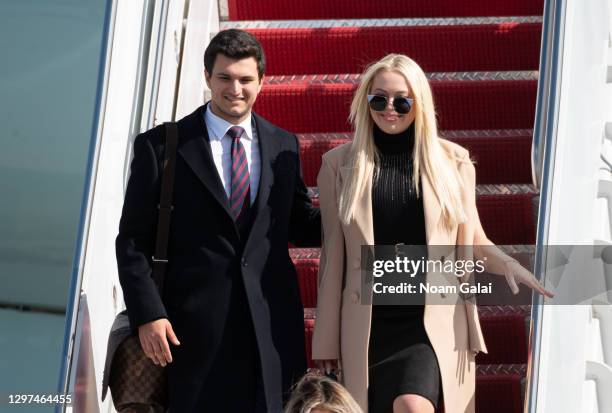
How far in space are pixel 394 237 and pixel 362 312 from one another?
24cm

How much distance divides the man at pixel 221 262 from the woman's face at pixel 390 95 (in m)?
0.34

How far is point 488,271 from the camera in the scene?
4.23 meters

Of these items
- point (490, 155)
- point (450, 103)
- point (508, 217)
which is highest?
point (450, 103)

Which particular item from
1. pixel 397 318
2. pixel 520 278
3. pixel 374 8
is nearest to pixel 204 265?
pixel 397 318

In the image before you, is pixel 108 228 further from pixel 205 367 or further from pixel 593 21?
pixel 593 21

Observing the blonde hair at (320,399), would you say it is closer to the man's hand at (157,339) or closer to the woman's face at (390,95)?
the man's hand at (157,339)

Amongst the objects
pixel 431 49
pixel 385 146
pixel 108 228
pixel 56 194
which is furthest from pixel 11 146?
pixel 385 146

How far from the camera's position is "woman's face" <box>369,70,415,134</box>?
4137 mm

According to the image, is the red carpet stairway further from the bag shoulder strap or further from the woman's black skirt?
the bag shoulder strap

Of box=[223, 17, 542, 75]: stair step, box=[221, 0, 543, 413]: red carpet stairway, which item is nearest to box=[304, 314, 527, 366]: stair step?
box=[221, 0, 543, 413]: red carpet stairway

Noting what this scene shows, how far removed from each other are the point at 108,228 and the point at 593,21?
1.75 m

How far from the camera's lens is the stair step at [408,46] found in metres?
6.14

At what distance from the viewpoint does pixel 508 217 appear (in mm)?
5418

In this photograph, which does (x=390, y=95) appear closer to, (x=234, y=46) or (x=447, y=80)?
(x=234, y=46)
